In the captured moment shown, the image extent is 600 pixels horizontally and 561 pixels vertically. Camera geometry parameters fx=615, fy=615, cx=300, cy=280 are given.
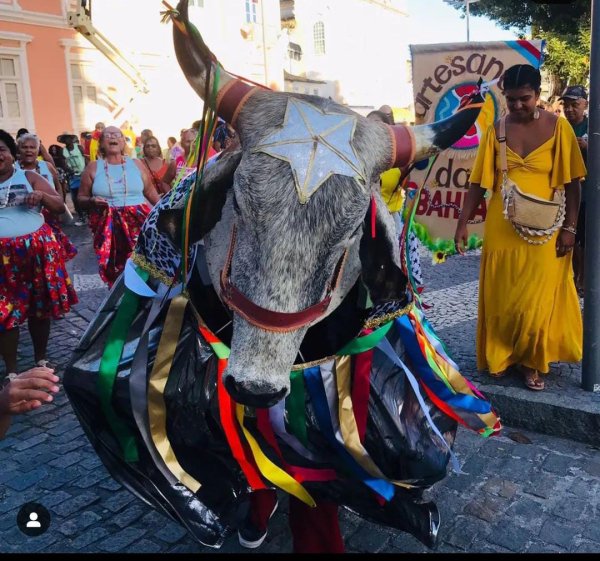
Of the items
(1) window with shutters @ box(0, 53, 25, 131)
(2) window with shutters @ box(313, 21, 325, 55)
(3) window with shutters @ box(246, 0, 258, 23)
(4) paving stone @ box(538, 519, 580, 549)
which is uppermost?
(2) window with shutters @ box(313, 21, 325, 55)

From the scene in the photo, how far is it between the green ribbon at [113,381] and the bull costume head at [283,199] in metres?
0.57

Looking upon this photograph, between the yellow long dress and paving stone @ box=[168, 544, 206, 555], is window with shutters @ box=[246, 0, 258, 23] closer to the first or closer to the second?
the yellow long dress

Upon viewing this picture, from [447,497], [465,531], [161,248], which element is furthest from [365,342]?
[447,497]

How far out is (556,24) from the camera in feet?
54.2

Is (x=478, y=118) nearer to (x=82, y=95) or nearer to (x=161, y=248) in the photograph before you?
(x=161, y=248)

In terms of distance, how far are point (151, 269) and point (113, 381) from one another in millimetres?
460

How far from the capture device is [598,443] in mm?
3568

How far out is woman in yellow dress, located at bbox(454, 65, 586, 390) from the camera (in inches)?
148

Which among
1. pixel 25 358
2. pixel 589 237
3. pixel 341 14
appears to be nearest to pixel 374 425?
pixel 589 237

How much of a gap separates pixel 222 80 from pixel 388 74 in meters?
41.2

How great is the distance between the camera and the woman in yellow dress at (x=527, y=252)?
3.77 m

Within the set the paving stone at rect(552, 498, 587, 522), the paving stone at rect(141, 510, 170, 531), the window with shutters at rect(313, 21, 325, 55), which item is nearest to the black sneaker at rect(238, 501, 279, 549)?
the paving stone at rect(141, 510, 170, 531)

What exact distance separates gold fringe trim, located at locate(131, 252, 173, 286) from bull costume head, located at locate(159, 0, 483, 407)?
398 mm

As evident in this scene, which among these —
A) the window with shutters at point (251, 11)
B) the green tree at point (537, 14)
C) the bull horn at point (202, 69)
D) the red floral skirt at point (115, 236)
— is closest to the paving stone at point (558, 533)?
the bull horn at point (202, 69)
